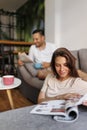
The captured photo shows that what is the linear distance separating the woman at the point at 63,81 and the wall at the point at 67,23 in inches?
78.6

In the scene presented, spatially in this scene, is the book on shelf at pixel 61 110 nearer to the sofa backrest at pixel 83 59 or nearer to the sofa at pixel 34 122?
the sofa at pixel 34 122

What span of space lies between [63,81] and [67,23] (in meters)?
2.56

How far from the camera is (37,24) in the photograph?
5504 mm

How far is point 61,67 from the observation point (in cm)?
125

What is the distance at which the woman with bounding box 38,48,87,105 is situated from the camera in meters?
1.21

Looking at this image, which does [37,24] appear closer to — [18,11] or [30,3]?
[30,3]

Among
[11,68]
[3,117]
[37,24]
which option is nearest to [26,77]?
[3,117]

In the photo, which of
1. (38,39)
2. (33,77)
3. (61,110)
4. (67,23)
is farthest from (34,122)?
(67,23)

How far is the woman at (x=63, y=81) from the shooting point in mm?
1214

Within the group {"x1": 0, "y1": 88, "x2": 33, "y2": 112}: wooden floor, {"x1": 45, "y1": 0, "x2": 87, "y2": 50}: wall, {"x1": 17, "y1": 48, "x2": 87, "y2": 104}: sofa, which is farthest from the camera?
{"x1": 45, "y1": 0, "x2": 87, "y2": 50}: wall

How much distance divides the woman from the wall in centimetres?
200

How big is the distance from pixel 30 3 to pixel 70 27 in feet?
9.52

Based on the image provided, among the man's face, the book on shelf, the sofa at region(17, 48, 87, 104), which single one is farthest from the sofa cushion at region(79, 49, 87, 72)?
the book on shelf

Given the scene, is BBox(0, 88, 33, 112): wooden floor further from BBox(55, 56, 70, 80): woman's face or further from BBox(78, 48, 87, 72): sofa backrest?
BBox(55, 56, 70, 80): woman's face
